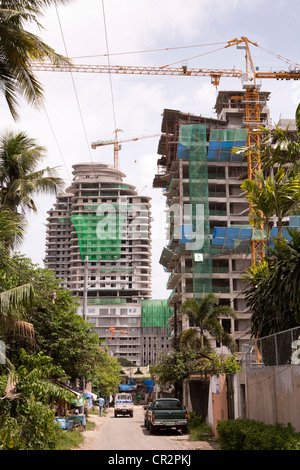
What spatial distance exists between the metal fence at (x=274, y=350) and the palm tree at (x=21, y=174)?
36.5 feet

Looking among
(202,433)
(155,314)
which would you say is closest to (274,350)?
(202,433)

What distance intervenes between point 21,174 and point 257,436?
1559 cm

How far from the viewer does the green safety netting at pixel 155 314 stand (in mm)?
138875

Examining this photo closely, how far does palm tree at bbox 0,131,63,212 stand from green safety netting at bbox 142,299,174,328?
11608 cm

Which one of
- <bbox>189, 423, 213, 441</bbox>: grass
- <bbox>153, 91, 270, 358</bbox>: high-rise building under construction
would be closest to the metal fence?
<bbox>189, 423, 213, 441</bbox>: grass

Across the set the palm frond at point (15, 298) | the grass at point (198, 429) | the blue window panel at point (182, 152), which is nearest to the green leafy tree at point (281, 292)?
the grass at point (198, 429)

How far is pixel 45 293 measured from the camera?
80.6 feet

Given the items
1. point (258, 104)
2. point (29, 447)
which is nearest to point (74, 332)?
point (29, 447)

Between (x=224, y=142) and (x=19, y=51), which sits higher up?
(x=224, y=142)

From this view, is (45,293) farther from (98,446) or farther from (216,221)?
(216,221)

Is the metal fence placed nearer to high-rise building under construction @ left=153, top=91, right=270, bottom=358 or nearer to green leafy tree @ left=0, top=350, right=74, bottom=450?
green leafy tree @ left=0, top=350, right=74, bottom=450

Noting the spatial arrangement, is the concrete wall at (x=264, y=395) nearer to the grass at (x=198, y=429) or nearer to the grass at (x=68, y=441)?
the grass at (x=198, y=429)

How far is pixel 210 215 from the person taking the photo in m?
79.9

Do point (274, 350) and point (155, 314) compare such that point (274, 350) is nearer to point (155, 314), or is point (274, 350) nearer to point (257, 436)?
point (257, 436)
